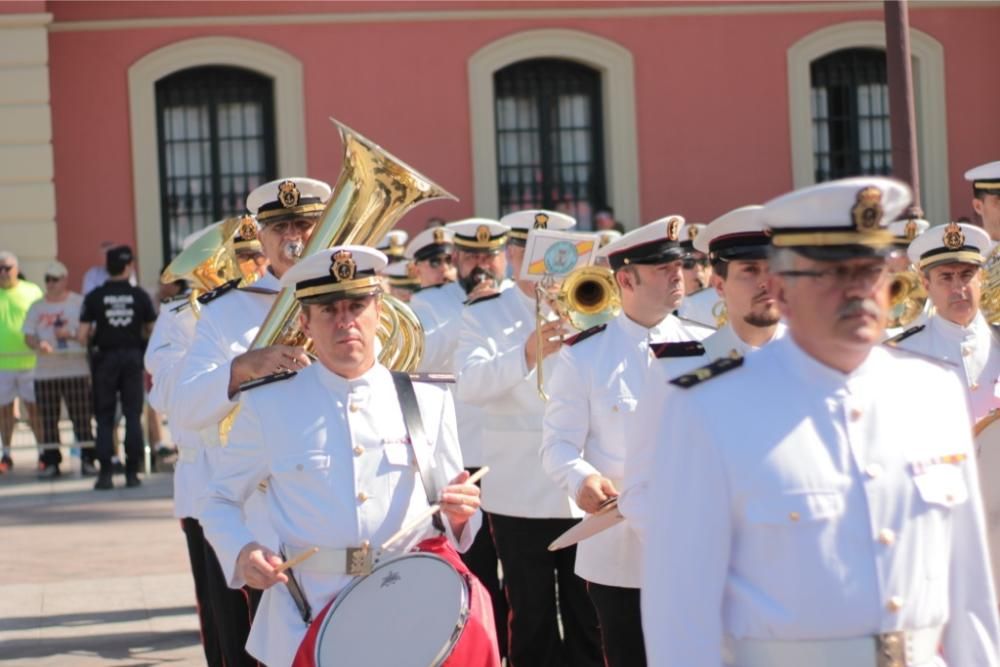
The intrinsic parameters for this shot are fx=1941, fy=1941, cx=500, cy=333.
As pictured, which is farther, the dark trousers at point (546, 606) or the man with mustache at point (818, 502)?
the dark trousers at point (546, 606)

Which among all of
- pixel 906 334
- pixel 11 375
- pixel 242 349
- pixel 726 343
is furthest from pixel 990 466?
pixel 11 375

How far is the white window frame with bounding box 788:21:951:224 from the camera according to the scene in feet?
75.5

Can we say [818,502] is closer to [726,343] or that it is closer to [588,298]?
[726,343]

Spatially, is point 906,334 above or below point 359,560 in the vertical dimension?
above

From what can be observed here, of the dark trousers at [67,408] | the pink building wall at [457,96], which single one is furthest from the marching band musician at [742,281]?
the pink building wall at [457,96]

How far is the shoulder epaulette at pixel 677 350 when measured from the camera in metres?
5.34

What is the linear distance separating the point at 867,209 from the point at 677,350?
5.64 feet

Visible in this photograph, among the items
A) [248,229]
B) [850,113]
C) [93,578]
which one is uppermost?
[850,113]

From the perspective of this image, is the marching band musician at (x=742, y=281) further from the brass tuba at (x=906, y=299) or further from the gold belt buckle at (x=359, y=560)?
the brass tuba at (x=906, y=299)

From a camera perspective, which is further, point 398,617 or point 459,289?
point 459,289

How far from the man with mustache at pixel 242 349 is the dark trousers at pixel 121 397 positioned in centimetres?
768

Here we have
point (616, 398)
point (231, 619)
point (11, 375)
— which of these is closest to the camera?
point (616, 398)

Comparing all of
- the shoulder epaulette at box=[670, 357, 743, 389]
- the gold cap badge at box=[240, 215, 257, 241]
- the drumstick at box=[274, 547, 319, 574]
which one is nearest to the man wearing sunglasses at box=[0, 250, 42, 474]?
the gold cap badge at box=[240, 215, 257, 241]

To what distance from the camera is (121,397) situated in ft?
49.2
